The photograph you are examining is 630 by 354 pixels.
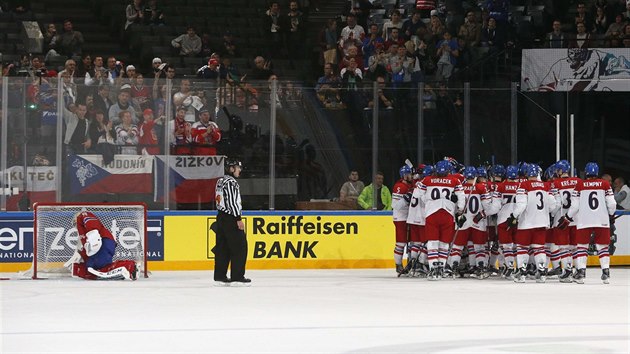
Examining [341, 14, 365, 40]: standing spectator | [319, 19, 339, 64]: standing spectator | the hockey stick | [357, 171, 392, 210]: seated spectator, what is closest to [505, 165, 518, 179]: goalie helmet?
[357, 171, 392, 210]: seated spectator

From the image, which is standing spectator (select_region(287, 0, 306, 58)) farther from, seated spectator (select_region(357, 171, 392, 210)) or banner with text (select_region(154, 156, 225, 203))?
banner with text (select_region(154, 156, 225, 203))

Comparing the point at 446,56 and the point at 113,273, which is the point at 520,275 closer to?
the point at 113,273

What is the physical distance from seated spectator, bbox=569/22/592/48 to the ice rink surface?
6197mm

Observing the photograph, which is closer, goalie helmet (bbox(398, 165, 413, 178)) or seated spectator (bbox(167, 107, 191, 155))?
goalie helmet (bbox(398, 165, 413, 178))

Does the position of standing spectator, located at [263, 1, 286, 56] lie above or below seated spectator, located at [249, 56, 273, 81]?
above

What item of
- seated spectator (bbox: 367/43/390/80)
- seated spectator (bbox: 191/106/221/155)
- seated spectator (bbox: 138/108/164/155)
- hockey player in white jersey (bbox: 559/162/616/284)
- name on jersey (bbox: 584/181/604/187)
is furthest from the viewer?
seated spectator (bbox: 367/43/390/80)

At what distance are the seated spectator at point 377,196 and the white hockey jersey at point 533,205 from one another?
9.67 ft

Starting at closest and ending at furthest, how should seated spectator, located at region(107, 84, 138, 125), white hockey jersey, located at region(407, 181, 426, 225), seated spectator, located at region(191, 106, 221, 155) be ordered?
white hockey jersey, located at region(407, 181, 426, 225) → seated spectator, located at region(107, 84, 138, 125) → seated spectator, located at region(191, 106, 221, 155)

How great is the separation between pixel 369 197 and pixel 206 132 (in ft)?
9.13

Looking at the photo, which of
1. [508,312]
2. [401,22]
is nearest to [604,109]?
[401,22]

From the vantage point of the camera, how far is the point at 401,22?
24328mm

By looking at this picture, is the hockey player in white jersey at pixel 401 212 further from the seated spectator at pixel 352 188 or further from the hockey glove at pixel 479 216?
the seated spectator at pixel 352 188

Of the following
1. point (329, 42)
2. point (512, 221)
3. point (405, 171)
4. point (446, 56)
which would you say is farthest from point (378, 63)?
point (512, 221)

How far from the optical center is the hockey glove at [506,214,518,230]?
1684 centimetres
